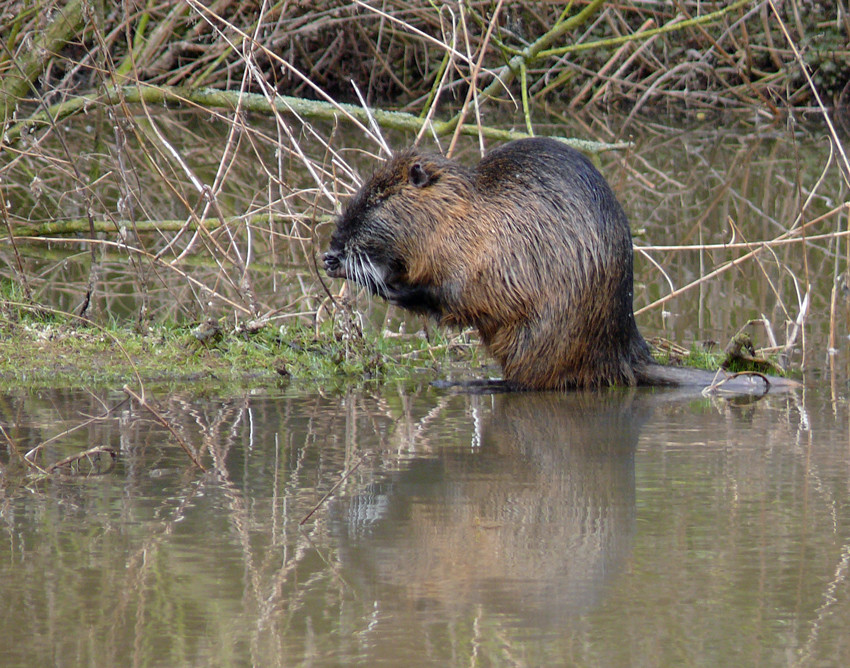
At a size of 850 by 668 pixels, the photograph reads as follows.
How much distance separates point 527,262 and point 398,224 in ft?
1.45

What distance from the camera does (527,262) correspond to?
3836 mm

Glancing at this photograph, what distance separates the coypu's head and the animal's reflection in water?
2.70 feet

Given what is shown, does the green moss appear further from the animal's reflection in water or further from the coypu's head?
the animal's reflection in water

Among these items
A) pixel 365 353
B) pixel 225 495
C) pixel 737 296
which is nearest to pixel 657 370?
pixel 365 353

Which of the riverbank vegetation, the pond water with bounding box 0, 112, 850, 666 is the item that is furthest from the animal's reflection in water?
the riverbank vegetation

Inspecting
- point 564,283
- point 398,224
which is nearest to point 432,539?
point 564,283

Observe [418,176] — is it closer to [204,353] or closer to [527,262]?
[527,262]

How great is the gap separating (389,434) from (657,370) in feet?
3.48

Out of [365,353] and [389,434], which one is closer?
[389,434]

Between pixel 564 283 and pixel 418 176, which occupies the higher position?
pixel 418 176

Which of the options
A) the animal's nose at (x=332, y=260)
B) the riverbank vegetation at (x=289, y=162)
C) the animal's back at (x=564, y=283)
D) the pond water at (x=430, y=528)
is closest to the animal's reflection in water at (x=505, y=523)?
the pond water at (x=430, y=528)

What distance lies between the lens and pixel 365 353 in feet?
13.1

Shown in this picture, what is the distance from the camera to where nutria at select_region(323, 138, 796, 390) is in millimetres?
3818

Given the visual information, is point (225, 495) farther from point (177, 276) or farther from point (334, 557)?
point (177, 276)
